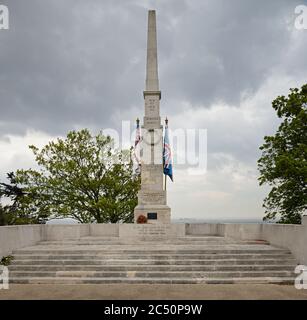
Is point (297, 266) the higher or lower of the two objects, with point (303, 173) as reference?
lower

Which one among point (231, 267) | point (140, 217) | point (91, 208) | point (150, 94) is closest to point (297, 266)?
point (231, 267)

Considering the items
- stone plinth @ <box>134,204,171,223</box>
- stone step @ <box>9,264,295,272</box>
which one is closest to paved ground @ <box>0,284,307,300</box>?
stone step @ <box>9,264,295,272</box>

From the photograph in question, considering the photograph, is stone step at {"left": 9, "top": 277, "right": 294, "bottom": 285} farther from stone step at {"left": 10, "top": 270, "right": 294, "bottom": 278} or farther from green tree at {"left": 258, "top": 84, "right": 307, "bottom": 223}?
green tree at {"left": 258, "top": 84, "right": 307, "bottom": 223}

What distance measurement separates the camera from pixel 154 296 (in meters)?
7.91

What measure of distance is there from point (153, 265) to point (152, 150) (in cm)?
1050

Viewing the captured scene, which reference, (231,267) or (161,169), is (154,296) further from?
(161,169)

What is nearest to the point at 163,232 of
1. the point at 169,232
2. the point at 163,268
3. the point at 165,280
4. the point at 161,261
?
the point at 169,232

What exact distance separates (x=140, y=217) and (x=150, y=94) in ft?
27.3

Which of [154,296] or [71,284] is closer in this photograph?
[154,296]

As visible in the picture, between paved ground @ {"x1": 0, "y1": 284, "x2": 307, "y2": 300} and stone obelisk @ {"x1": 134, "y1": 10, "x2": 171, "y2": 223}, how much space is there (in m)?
9.41

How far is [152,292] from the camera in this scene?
8289mm

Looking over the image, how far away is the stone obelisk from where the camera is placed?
18500mm

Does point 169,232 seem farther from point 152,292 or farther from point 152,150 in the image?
point 152,292
